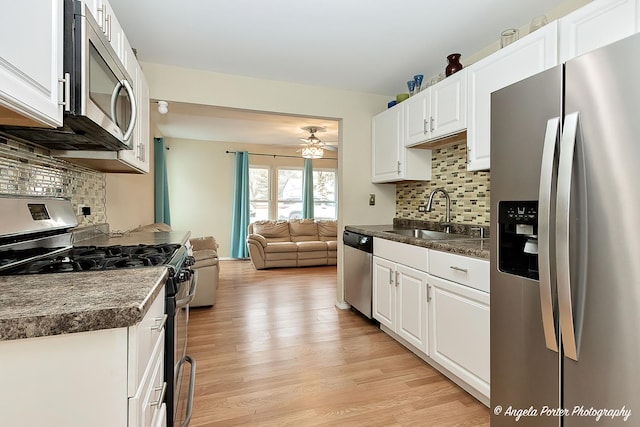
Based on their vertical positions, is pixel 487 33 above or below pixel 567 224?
above

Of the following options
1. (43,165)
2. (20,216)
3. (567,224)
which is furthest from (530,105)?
(43,165)

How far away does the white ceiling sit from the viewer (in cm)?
196

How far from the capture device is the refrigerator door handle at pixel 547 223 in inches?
43.9

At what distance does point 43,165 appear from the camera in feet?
5.68

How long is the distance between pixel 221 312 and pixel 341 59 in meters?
2.68

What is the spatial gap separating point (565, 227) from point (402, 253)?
4.64ft

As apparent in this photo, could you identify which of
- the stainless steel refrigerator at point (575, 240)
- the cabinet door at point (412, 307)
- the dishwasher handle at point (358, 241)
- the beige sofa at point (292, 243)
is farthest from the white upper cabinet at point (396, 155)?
the beige sofa at point (292, 243)

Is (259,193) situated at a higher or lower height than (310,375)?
higher

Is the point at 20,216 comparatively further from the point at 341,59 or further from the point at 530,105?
the point at 341,59

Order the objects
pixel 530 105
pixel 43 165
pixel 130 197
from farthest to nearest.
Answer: pixel 130 197
pixel 43 165
pixel 530 105

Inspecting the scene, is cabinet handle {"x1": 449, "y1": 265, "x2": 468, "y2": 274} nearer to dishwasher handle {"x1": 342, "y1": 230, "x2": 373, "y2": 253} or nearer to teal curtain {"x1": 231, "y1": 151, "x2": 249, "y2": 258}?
dishwasher handle {"x1": 342, "y1": 230, "x2": 373, "y2": 253}

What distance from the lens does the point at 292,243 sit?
587 centimetres

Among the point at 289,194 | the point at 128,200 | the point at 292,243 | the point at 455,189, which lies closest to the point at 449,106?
the point at 455,189

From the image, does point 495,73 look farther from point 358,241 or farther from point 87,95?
point 87,95
